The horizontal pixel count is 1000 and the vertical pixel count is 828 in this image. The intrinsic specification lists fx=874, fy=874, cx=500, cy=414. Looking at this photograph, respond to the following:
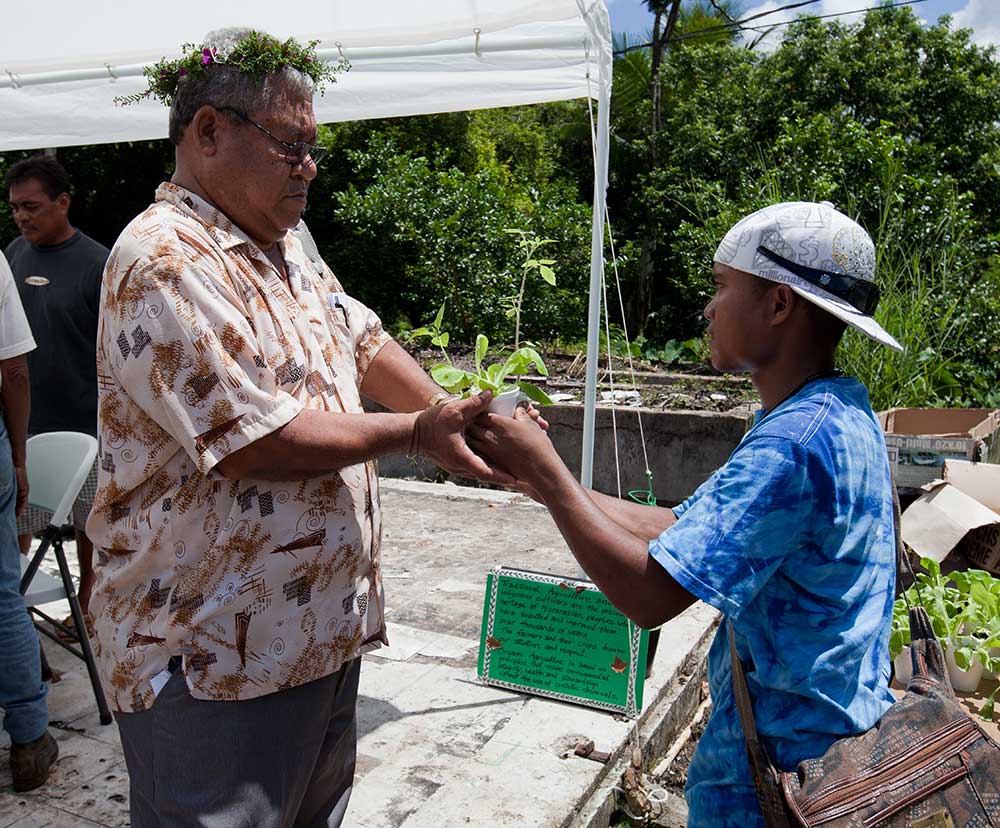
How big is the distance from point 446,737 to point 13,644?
1.49 meters

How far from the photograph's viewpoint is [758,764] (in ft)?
4.70

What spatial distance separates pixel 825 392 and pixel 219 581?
1.12m

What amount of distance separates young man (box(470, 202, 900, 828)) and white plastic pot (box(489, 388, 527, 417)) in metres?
0.38

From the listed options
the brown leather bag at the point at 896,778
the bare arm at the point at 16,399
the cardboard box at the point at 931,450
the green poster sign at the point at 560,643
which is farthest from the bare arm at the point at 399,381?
the cardboard box at the point at 931,450

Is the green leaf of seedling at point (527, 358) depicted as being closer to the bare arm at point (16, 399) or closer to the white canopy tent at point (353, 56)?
the white canopy tent at point (353, 56)

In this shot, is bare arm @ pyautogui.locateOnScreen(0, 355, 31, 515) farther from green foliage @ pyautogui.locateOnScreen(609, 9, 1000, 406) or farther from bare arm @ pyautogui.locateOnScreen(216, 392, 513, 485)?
green foliage @ pyautogui.locateOnScreen(609, 9, 1000, 406)

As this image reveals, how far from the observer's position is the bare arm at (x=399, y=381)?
2.15 meters

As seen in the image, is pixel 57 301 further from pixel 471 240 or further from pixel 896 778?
pixel 471 240

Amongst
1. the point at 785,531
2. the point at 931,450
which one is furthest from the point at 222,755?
the point at 931,450

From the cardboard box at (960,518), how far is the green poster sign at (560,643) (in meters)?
1.47

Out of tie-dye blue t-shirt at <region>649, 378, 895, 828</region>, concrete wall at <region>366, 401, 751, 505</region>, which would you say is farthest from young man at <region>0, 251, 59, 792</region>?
concrete wall at <region>366, 401, 751, 505</region>

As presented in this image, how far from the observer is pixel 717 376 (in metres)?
8.34

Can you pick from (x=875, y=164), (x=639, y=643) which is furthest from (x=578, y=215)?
(x=639, y=643)

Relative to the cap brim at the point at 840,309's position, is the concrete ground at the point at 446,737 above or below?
below
